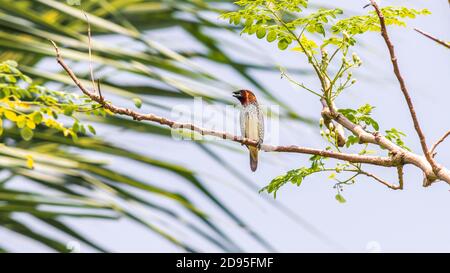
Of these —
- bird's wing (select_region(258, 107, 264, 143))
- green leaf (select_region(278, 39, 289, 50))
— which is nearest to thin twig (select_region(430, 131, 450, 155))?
green leaf (select_region(278, 39, 289, 50))

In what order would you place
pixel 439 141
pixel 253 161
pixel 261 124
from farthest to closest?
pixel 253 161, pixel 261 124, pixel 439 141

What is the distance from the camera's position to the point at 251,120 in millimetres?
2582

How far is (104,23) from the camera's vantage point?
10.2ft

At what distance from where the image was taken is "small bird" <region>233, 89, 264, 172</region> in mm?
2520

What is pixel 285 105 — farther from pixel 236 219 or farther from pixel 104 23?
pixel 104 23

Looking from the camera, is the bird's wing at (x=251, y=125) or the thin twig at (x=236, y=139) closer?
the thin twig at (x=236, y=139)

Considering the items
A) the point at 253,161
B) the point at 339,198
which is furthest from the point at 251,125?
the point at 339,198

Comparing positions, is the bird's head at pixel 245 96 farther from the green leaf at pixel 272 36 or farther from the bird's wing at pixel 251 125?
the green leaf at pixel 272 36

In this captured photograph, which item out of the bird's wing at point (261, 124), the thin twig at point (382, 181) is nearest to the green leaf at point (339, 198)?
the thin twig at point (382, 181)

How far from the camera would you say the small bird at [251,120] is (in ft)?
8.27

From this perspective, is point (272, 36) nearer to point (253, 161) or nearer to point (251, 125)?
point (251, 125)

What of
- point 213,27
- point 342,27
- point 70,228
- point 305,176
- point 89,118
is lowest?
point 305,176

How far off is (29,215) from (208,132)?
202 centimetres
